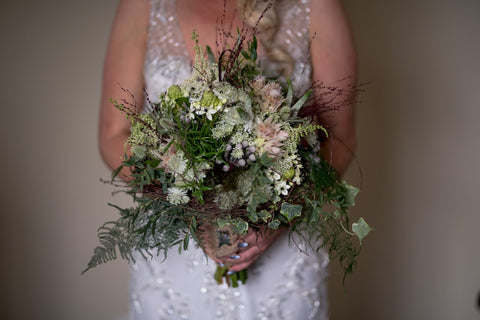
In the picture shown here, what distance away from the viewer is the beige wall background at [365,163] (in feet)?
8.24

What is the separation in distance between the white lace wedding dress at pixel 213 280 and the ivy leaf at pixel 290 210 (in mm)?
431

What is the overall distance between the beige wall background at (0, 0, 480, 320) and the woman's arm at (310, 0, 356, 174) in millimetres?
1128

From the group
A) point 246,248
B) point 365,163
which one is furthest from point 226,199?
point 365,163

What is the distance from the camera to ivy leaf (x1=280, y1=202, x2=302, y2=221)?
117 cm

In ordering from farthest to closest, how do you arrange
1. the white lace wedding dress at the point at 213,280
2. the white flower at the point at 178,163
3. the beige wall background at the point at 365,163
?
the beige wall background at the point at 365,163 < the white lace wedding dress at the point at 213,280 < the white flower at the point at 178,163

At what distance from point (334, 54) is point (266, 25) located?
0.23m

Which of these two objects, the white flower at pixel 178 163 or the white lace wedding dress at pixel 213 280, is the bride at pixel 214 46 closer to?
the white lace wedding dress at pixel 213 280

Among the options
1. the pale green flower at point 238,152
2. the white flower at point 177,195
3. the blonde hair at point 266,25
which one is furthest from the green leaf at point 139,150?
the blonde hair at point 266,25

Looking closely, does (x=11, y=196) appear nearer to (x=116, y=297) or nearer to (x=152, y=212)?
(x=116, y=297)

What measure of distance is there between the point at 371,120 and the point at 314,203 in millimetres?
1696

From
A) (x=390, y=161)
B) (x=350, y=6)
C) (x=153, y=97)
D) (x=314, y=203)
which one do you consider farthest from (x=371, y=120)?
(x=314, y=203)

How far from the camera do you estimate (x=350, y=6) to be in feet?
8.82

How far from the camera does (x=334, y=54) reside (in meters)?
1.61

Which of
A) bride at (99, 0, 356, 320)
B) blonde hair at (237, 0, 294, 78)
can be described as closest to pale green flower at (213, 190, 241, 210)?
bride at (99, 0, 356, 320)
